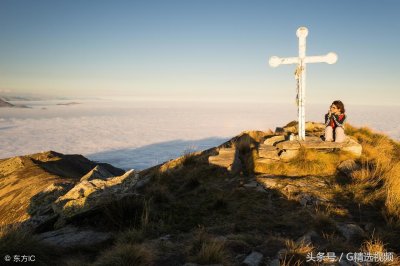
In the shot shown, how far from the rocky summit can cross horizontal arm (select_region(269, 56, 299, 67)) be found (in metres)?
2.86

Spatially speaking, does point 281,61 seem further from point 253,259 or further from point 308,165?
point 253,259

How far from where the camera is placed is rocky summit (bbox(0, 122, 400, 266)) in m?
5.18

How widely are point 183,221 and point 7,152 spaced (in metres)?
211

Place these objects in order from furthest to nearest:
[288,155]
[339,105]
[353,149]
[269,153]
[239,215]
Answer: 1. [339,105]
2. [353,149]
3. [269,153]
4. [288,155]
5. [239,215]

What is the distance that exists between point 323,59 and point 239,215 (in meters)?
6.92

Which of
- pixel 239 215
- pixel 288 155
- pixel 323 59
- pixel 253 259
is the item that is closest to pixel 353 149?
pixel 288 155

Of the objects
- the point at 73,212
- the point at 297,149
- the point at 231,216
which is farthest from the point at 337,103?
the point at 73,212

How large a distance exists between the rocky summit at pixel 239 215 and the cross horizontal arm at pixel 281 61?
286 centimetres

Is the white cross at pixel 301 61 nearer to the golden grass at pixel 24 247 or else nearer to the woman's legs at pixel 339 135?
the woman's legs at pixel 339 135

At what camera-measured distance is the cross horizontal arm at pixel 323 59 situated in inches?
441

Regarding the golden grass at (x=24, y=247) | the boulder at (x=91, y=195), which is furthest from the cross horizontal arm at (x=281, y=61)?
the golden grass at (x=24, y=247)

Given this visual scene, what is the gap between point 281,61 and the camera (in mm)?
11531

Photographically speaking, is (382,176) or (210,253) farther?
(382,176)

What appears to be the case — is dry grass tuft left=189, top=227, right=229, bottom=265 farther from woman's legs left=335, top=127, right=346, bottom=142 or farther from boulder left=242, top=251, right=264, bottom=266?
woman's legs left=335, top=127, right=346, bottom=142
